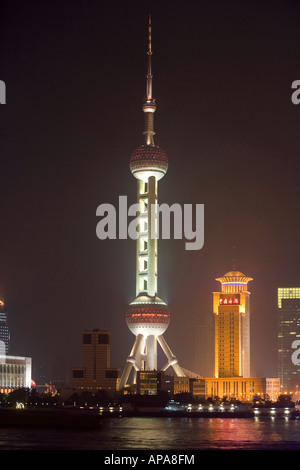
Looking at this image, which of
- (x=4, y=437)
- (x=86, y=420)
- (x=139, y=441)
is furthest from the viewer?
(x=86, y=420)

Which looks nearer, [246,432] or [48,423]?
[246,432]

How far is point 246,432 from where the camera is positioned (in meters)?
159
